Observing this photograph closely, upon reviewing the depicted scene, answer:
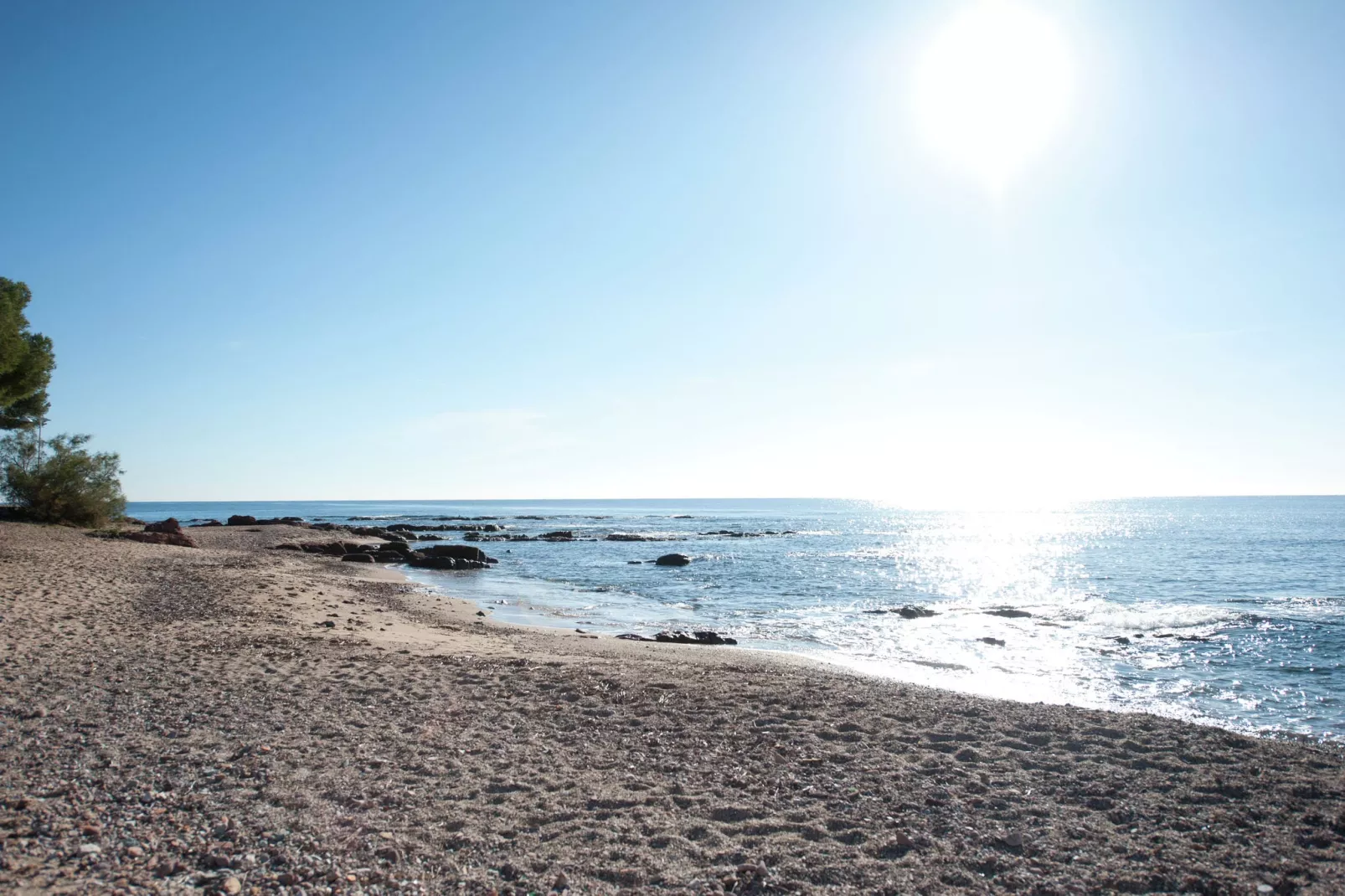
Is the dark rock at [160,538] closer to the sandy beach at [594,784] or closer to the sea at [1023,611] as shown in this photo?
the sea at [1023,611]

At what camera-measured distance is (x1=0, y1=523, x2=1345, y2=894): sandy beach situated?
5523 millimetres

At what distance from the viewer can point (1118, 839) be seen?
20.6 feet

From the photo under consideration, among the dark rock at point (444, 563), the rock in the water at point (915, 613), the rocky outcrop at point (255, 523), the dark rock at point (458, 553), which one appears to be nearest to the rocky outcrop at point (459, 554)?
the dark rock at point (458, 553)

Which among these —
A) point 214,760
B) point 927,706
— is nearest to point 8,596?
point 214,760

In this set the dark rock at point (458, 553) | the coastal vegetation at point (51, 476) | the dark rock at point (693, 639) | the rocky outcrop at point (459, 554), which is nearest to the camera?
the dark rock at point (693, 639)

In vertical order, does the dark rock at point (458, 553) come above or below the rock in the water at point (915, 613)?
above

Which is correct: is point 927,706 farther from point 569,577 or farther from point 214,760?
point 569,577

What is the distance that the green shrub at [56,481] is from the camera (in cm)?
3547

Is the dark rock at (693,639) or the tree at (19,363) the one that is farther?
the tree at (19,363)

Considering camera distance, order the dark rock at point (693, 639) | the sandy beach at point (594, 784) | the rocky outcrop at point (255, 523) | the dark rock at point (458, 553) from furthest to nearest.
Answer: the rocky outcrop at point (255, 523) < the dark rock at point (458, 553) < the dark rock at point (693, 639) < the sandy beach at point (594, 784)

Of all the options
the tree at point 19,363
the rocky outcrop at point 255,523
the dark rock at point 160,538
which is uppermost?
the tree at point 19,363

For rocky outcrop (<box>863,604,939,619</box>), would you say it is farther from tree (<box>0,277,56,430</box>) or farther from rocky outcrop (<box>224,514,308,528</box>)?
rocky outcrop (<box>224,514,308,528</box>)

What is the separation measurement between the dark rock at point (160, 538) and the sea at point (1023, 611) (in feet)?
34.3

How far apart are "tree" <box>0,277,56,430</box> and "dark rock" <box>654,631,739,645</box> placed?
22673mm
